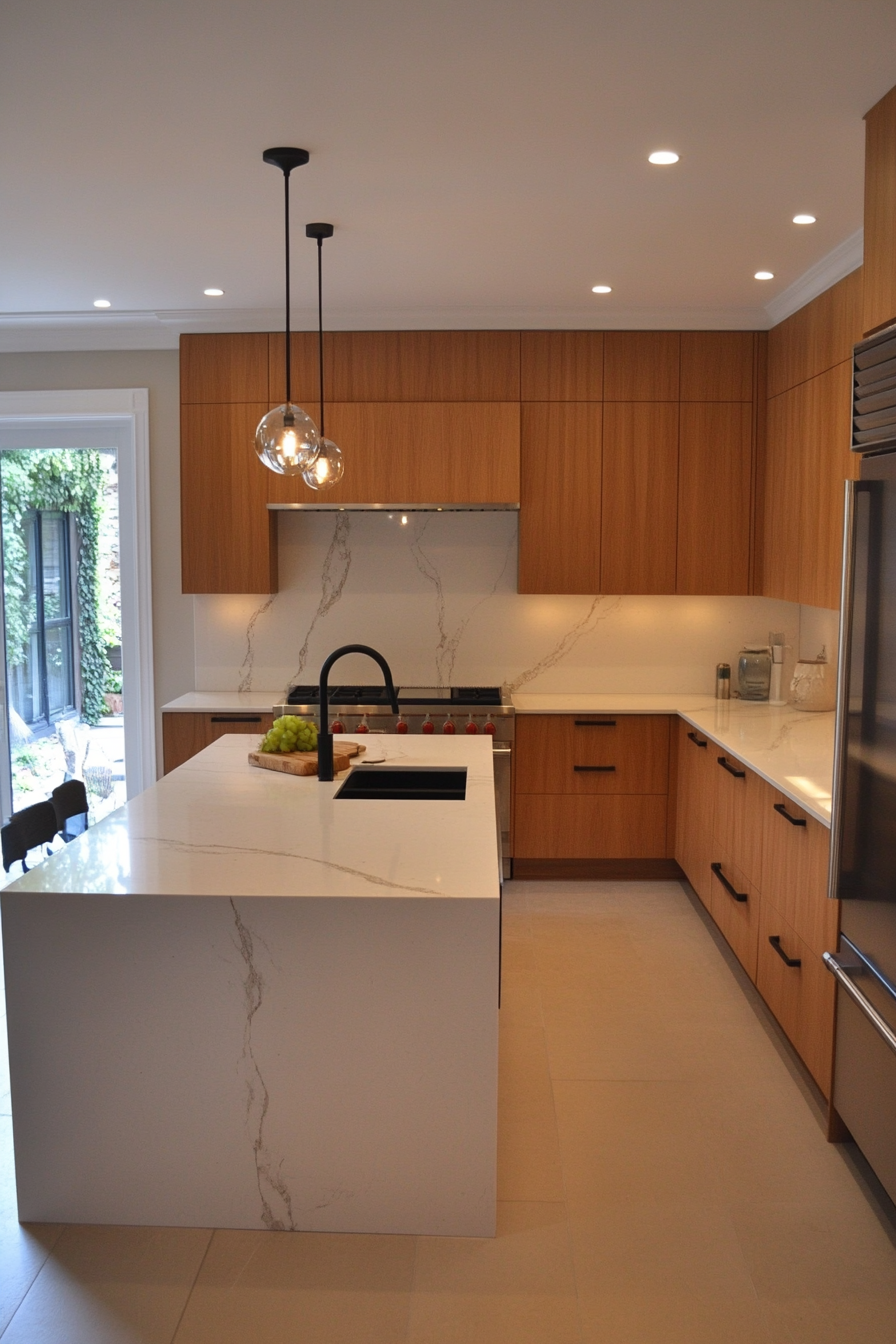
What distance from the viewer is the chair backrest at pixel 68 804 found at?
11.7 ft

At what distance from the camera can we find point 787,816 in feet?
10.9

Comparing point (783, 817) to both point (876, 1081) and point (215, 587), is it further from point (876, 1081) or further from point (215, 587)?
point (215, 587)

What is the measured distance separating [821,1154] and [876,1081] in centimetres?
42

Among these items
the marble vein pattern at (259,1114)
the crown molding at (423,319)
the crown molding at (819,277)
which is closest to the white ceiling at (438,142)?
the crown molding at (819,277)

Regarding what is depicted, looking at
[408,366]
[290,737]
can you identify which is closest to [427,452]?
[408,366]

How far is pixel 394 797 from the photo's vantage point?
355 cm

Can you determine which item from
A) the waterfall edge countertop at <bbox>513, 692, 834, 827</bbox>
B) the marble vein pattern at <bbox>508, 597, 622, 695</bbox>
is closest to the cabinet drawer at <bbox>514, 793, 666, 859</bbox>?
the waterfall edge countertop at <bbox>513, 692, 834, 827</bbox>

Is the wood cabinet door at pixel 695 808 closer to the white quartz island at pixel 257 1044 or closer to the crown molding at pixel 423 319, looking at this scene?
the crown molding at pixel 423 319


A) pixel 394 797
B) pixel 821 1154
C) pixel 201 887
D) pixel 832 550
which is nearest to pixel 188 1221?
pixel 201 887

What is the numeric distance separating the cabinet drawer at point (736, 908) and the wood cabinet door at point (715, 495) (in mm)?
1491

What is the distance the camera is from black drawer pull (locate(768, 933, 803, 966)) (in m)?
3.25

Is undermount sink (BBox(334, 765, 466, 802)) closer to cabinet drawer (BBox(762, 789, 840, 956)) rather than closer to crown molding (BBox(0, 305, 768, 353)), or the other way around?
cabinet drawer (BBox(762, 789, 840, 956))

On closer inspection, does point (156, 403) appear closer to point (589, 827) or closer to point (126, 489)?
point (126, 489)

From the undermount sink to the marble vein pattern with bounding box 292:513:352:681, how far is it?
209cm
